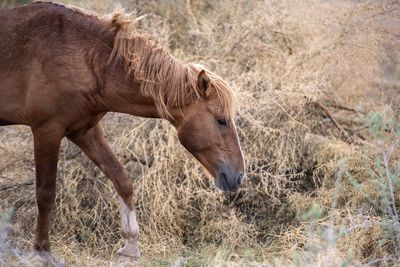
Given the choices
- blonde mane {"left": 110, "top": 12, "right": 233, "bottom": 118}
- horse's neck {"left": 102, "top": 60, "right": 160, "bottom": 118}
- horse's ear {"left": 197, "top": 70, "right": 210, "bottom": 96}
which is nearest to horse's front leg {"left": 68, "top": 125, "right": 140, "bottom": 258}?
horse's neck {"left": 102, "top": 60, "right": 160, "bottom": 118}

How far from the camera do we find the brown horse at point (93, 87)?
440 centimetres

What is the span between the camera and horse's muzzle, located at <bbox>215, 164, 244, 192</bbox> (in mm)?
4363

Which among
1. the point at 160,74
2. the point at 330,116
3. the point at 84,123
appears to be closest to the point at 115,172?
the point at 84,123

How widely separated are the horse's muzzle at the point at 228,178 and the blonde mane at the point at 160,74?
0.34m

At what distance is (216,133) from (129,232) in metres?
1.01

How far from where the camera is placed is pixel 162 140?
5691 mm

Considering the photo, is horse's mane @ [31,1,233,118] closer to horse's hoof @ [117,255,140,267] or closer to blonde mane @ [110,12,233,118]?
blonde mane @ [110,12,233,118]

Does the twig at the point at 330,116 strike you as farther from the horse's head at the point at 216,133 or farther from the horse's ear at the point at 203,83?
the horse's ear at the point at 203,83

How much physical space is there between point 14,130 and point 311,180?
8.61ft

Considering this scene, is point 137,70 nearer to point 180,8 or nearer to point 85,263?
point 85,263

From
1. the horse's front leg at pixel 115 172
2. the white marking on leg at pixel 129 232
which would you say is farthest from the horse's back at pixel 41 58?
the white marking on leg at pixel 129 232

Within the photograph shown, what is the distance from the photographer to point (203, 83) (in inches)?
171

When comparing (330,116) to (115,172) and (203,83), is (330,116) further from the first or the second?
(115,172)

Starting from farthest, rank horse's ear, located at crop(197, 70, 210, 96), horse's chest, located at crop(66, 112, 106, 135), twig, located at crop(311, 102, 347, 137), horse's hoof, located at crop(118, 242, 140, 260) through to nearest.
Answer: twig, located at crop(311, 102, 347, 137), horse's hoof, located at crop(118, 242, 140, 260), horse's chest, located at crop(66, 112, 106, 135), horse's ear, located at crop(197, 70, 210, 96)
